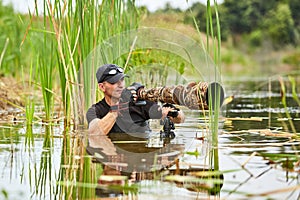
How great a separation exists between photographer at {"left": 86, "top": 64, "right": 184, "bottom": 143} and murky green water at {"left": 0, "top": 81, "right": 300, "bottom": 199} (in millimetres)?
200

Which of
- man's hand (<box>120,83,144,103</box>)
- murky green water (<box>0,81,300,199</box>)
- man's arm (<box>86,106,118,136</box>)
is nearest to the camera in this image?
murky green water (<box>0,81,300,199</box>)

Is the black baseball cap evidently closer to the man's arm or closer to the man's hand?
the man's hand

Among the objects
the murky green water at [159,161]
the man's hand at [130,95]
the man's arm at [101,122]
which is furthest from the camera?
the man's arm at [101,122]

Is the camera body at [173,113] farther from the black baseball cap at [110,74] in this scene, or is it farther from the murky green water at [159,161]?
the black baseball cap at [110,74]

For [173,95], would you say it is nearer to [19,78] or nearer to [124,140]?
[124,140]

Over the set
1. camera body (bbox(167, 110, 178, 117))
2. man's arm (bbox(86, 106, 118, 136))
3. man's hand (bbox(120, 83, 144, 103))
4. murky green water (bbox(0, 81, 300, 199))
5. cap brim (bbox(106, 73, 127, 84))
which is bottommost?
murky green water (bbox(0, 81, 300, 199))

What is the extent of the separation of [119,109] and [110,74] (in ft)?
0.95

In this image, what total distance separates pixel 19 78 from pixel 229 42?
2761 cm

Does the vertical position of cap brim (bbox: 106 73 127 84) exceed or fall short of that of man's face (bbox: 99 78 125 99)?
it exceeds it

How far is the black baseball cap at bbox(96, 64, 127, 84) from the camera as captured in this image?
4582 millimetres

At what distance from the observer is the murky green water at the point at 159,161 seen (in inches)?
113

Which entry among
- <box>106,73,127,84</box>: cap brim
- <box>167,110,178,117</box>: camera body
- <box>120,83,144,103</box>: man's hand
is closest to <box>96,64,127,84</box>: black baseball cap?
<box>106,73,127,84</box>: cap brim

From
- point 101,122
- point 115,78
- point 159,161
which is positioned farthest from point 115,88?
point 159,161

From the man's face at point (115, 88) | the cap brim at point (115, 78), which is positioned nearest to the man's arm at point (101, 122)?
the man's face at point (115, 88)
